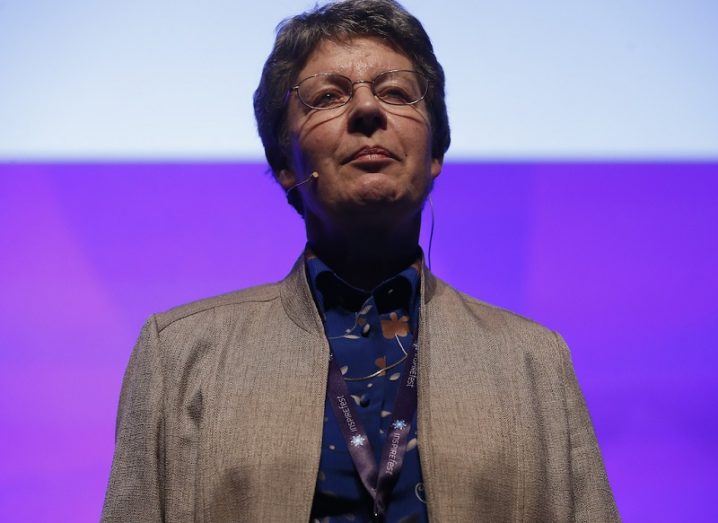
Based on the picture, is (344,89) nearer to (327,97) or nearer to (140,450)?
(327,97)

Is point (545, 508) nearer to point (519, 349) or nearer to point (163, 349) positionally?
point (519, 349)

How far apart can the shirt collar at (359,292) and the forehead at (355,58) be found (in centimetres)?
36

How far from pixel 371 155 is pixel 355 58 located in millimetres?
219

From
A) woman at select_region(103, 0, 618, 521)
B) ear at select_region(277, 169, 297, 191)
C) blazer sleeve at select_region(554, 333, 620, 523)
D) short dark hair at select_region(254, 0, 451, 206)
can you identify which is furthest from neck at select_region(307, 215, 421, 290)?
blazer sleeve at select_region(554, 333, 620, 523)

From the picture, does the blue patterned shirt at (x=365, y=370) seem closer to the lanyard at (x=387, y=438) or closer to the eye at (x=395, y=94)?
the lanyard at (x=387, y=438)

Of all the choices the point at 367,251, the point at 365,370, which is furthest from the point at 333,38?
the point at 365,370

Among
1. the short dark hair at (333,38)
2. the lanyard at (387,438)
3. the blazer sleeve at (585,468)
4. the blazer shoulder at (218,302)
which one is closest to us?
the lanyard at (387,438)

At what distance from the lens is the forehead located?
5.40ft

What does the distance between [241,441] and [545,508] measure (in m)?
0.47

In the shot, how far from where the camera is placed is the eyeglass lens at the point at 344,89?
5.36ft

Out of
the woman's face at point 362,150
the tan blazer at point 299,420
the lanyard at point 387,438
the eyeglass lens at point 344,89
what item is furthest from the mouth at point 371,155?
the lanyard at point 387,438

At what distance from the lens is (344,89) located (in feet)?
5.36

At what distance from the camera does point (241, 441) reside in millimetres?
1370

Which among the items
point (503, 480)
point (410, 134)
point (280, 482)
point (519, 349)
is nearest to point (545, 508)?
point (503, 480)
